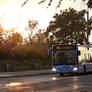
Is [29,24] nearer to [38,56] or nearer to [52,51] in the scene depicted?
[38,56]

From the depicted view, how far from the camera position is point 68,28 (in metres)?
60.0

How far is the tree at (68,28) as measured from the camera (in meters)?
60.0

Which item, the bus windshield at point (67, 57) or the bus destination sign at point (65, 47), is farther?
the bus destination sign at point (65, 47)

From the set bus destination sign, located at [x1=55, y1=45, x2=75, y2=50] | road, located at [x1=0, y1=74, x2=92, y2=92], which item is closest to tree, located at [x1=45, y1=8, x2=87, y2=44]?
bus destination sign, located at [x1=55, y1=45, x2=75, y2=50]

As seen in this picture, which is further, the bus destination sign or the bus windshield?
the bus destination sign

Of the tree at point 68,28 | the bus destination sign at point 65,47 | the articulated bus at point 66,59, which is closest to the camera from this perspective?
the articulated bus at point 66,59

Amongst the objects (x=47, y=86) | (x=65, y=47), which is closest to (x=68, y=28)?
(x=65, y=47)

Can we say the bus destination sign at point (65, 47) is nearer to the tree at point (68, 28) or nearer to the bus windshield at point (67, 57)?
the bus windshield at point (67, 57)

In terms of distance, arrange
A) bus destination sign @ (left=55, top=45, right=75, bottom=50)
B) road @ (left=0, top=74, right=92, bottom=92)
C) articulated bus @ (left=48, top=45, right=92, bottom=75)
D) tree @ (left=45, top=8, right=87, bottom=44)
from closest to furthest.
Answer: road @ (left=0, top=74, right=92, bottom=92), articulated bus @ (left=48, top=45, right=92, bottom=75), bus destination sign @ (left=55, top=45, right=75, bottom=50), tree @ (left=45, top=8, right=87, bottom=44)

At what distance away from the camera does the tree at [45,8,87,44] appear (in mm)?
59969

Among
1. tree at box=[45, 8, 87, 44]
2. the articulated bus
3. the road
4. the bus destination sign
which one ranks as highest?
tree at box=[45, 8, 87, 44]

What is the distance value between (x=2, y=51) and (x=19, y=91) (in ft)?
115

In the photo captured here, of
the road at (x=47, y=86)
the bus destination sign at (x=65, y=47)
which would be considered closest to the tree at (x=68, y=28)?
the bus destination sign at (x=65, y=47)

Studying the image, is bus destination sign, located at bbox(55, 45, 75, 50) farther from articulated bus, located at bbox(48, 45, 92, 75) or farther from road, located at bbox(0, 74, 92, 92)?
road, located at bbox(0, 74, 92, 92)
